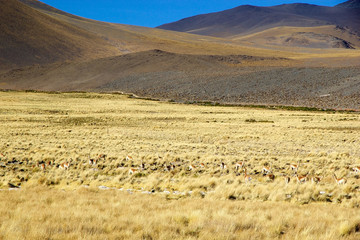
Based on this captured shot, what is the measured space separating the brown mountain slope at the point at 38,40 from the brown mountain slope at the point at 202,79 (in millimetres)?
12777

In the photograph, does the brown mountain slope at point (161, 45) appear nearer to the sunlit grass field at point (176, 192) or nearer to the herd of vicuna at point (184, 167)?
the sunlit grass field at point (176, 192)

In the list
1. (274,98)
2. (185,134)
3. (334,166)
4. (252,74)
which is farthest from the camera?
(252,74)

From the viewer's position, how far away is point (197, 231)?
20.8 feet

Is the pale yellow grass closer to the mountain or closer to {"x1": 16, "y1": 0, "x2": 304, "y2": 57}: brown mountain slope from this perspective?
the mountain

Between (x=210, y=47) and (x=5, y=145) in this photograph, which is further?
(x=210, y=47)

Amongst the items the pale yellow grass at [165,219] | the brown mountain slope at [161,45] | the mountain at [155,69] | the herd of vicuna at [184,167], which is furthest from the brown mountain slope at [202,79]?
the pale yellow grass at [165,219]

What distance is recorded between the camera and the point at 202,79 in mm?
83312

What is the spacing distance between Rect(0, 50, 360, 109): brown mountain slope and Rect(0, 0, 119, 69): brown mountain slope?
12777mm

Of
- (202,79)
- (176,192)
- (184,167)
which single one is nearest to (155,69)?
(202,79)

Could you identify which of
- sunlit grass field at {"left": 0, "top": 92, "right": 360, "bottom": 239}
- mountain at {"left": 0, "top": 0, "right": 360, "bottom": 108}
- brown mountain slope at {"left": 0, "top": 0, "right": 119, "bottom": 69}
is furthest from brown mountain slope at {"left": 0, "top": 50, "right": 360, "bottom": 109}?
sunlit grass field at {"left": 0, "top": 92, "right": 360, "bottom": 239}

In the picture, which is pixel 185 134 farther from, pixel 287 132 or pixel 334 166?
pixel 334 166

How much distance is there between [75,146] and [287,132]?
633 inches

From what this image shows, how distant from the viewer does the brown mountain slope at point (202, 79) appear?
66.9 meters

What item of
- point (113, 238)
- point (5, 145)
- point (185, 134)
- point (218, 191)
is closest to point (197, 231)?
point (113, 238)
